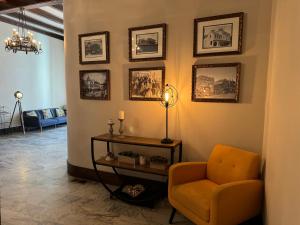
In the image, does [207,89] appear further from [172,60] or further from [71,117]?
[71,117]

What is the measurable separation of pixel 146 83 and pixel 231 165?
145 centimetres

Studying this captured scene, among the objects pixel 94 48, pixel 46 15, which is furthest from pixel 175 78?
pixel 46 15

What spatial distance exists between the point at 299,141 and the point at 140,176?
234cm

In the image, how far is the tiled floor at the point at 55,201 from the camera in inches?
99.2

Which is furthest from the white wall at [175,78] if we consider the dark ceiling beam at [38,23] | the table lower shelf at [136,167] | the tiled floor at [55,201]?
the dark ceiling beam at [38,23]

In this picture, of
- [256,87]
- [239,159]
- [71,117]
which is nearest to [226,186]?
[239,159]

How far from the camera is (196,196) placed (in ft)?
6.97

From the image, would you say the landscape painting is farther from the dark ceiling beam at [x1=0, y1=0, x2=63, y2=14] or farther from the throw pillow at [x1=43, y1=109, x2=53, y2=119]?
the throw pillow at [x1=43, y1=109, x2=53, y2=119]

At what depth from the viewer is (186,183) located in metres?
2.43

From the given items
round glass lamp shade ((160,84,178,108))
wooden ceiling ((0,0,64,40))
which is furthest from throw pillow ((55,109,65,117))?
round glass lamp shade ((160,84,178,108))

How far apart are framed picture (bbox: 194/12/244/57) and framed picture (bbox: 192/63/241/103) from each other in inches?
6.3

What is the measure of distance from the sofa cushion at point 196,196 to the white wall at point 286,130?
1.66 feet

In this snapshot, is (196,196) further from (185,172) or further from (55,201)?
(55,201)

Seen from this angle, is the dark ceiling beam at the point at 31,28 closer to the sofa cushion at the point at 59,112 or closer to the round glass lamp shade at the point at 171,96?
the sofa cushion at the point at 59,112
